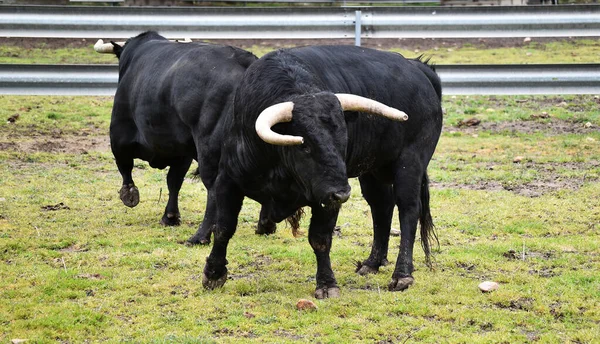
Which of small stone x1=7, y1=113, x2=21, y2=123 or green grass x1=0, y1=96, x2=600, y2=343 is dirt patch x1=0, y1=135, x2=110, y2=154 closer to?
green grass x1=0, y1=96, x2=600, y2=343

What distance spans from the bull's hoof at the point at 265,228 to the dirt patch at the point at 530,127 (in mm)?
5637

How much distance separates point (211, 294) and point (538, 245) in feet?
10.9

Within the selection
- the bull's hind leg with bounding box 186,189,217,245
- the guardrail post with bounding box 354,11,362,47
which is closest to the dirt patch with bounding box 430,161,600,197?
the guardrail post with bounding box 354,11,362,47

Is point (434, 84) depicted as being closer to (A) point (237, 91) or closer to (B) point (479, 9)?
(A) point (237, 91)

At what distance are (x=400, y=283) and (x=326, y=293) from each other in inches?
25.9

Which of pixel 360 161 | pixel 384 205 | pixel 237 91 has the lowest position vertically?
pixel 384 205

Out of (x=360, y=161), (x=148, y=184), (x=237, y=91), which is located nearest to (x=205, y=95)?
(x=237, y=91)

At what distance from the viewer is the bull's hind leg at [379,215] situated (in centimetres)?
816

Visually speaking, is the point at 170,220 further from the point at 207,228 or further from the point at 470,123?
the point at 470,123

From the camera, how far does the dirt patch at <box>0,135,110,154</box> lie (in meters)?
13.1

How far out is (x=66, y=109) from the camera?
49.8ft

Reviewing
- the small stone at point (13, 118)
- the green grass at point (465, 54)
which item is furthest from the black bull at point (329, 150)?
the green grass at point (465, 54)

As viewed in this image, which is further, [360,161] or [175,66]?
[175,66]

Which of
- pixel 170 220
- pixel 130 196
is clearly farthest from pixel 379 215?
pixel 130 196
